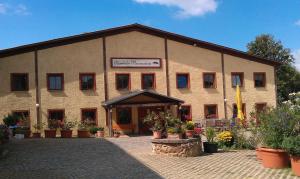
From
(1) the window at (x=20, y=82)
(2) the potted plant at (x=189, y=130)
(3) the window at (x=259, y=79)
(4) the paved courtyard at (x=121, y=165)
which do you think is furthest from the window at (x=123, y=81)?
(2) the potted plant at (x=189, y=130)

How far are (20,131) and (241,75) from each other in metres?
16.2

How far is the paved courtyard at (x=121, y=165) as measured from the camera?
11078 millimetres

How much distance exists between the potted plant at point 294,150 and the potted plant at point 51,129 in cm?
1683

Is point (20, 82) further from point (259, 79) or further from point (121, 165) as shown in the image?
point (259, 79)

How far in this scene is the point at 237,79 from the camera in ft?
103

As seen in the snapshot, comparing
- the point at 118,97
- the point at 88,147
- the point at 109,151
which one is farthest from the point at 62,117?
the point at 109,151

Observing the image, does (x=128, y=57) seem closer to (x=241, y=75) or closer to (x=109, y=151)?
(x=241, y=75)

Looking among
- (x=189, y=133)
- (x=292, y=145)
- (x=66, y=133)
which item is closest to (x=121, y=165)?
(x=189, y=133)

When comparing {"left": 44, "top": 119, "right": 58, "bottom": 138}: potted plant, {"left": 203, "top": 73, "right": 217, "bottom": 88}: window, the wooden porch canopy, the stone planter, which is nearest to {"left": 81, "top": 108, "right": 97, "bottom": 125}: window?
the wooden porch canopy

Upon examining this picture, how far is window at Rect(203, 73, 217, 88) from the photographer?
30.6 meters

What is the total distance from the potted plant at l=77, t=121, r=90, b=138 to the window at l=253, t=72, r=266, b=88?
1315 centimetres

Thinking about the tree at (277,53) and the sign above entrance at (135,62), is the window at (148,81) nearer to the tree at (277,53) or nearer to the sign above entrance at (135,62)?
the sign above entrance at (135,62)

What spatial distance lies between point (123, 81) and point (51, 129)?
6050 mm

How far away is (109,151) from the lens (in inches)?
642
